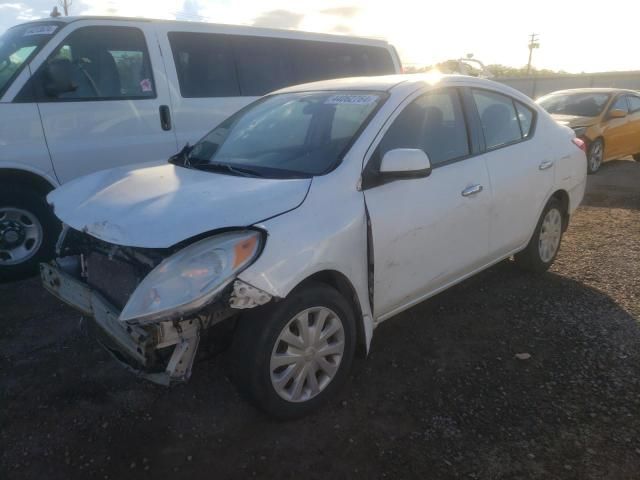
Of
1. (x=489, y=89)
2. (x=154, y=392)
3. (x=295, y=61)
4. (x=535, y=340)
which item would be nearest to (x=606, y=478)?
(x=535, y=340)

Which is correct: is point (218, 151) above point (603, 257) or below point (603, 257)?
above

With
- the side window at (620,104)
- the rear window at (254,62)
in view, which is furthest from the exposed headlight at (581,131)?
the rear window at (254,62)

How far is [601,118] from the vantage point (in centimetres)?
968

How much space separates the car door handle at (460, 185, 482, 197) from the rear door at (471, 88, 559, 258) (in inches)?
7.8

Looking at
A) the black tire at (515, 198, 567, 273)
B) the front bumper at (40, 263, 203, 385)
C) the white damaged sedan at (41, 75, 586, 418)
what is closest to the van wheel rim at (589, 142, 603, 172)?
the black tire at (515, 198, 567, 273)

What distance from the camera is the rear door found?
367 cm

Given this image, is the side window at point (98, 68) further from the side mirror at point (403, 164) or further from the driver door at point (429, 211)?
the side mirror at point (403, 164)

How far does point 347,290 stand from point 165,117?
324cm

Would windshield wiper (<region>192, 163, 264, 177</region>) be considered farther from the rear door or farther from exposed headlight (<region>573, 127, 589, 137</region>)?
exposed headlight (<region>573, 127, 589, 137</region>)

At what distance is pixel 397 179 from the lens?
2.86 meters

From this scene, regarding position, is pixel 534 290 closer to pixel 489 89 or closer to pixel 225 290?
pixel 489 89

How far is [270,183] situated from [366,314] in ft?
2.89

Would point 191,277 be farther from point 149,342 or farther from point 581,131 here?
point 581,131

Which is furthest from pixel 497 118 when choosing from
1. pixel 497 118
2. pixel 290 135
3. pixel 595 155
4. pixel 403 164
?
pixel 595 155
